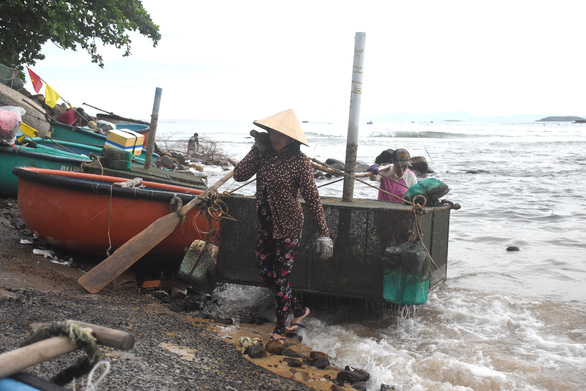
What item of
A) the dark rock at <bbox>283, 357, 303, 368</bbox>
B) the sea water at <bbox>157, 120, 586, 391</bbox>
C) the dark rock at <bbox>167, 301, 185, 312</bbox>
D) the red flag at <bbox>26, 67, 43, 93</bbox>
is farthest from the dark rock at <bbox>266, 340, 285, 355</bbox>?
the red flag at <bbox>26, 67, 43, 93</bbox>

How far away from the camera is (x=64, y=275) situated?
547cm

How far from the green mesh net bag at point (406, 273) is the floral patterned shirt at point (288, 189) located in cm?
81

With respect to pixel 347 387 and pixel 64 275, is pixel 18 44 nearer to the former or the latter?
pixel 64 275

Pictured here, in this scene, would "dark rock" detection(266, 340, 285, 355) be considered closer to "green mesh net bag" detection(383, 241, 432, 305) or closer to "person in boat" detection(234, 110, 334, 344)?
"person in boat" detection(234, 110, 334, 344)

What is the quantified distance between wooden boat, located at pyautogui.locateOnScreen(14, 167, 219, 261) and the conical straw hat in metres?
1.99

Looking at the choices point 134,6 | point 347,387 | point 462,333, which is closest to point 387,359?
point 347,387

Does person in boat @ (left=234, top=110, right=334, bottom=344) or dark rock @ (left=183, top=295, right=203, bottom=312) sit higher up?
person in boat @ (left=234, top=110, right=334, bottom=344)

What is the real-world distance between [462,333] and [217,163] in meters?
19.5

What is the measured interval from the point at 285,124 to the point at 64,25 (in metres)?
11.6

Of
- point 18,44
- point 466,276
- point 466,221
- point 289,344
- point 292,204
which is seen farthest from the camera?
point 18,44

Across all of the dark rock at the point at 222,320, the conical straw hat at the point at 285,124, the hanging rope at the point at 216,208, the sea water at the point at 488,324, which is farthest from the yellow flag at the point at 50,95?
the conical straw hat at the point at 285,124

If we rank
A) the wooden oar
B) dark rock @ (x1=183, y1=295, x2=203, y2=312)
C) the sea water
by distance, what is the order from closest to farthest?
1. the sea water
2. the wooden oar
3. dark rock @ (x1=183, y1=295, x2=203, y2=312)

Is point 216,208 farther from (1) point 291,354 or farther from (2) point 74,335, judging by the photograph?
(2) point 74,335

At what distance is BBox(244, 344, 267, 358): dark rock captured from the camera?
4184 millimetres
